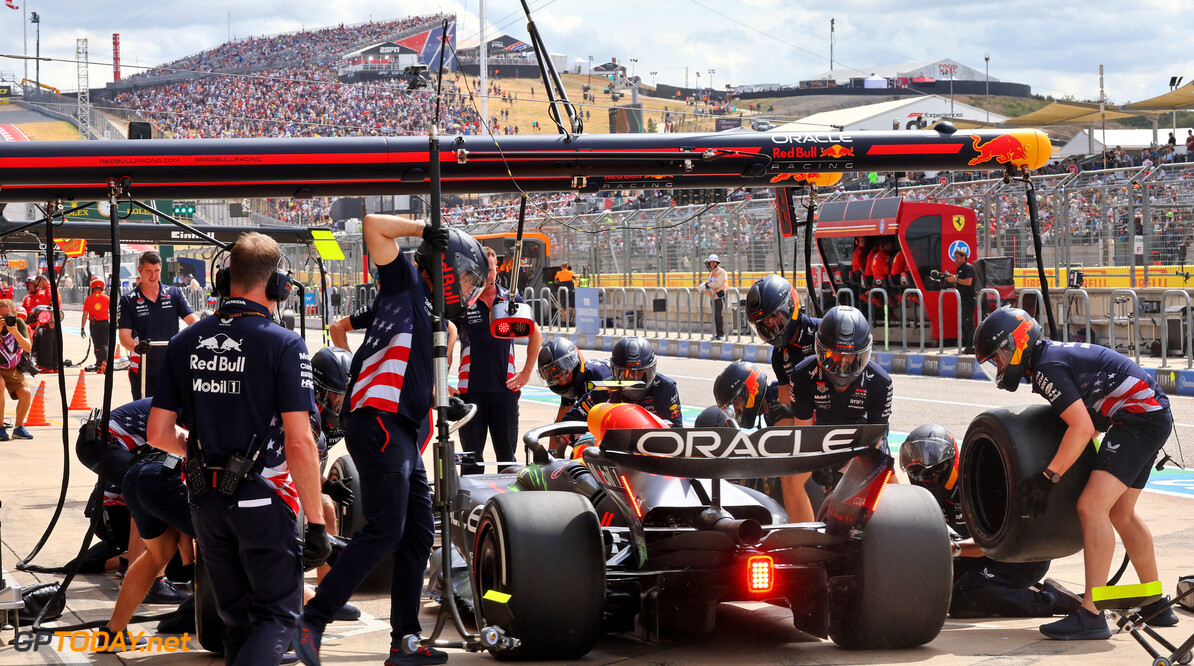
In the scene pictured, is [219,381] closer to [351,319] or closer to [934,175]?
[351,319]

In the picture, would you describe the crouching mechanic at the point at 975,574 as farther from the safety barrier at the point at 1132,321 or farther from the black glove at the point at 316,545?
the safety barrier at the point at 1132,321

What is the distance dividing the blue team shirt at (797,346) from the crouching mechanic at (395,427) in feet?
9.31

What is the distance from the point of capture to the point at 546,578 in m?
4.99

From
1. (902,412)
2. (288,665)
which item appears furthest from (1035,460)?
(902,412)

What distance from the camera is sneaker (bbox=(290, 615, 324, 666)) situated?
15.7 ft

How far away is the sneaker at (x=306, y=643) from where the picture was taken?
4.78 m

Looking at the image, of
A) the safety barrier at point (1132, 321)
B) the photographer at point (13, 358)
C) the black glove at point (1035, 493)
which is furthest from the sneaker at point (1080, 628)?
the photographer at point (13, 358)

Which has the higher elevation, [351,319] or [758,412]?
[351,319]

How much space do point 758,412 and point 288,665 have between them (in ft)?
11.6

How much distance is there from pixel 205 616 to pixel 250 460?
1.43 m

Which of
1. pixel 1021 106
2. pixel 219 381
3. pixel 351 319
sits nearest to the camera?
pixel 219 381

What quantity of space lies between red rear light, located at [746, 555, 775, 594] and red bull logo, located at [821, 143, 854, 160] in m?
2.94

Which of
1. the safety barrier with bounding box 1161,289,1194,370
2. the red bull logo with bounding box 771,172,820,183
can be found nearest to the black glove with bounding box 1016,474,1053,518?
the red bull logo with bounding box 771,172,820,183

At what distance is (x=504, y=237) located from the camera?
Result: 1355 inches
